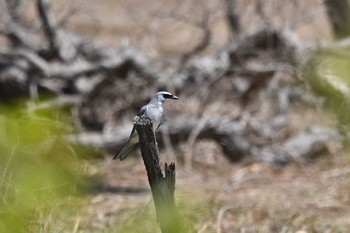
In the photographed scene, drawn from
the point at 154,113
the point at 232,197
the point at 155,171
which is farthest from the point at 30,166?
the point at 232,197

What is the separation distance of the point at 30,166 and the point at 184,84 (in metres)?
6.23

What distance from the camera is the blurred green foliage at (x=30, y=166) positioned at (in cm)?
228

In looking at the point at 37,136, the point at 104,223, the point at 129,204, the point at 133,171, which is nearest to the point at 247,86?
the point at 133,171

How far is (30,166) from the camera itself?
8.06 feet

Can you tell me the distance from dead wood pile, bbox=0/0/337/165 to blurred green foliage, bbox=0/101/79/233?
5.38m

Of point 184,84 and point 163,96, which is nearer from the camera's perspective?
point 163,96

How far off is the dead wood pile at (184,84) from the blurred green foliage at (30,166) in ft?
17.6

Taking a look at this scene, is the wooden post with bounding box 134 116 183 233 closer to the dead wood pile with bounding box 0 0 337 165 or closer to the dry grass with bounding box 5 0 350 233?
the dry grass with bounding box 5 0 350 233

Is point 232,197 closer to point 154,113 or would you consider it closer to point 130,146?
point 130,146

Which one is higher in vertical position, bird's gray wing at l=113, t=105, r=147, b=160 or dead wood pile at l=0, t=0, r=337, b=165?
dead wood pile at l=0, t=0, r=337, b=165

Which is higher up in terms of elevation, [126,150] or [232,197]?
[232,197]

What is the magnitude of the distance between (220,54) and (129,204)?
2347 mm

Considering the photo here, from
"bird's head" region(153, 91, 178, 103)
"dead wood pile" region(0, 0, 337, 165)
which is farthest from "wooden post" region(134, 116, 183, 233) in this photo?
"dead wood pile" region(0, 0, 337, 165)

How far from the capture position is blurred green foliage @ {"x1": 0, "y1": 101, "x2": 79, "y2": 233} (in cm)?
228
